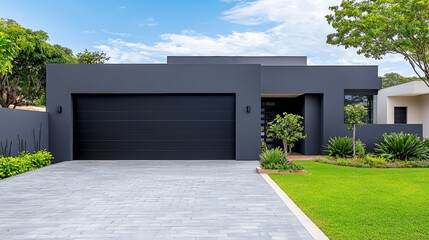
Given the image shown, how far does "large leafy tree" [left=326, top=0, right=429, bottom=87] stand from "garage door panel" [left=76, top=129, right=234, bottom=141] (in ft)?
29.2

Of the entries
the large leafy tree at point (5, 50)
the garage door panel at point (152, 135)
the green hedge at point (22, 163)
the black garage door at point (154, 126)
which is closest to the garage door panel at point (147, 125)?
the black garage door at point (154, 126)

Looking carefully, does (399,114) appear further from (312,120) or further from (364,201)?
(364,201)

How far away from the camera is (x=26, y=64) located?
23.0 m

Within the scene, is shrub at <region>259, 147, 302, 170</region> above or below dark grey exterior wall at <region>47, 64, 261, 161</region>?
below

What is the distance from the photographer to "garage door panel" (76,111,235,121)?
13.3 m

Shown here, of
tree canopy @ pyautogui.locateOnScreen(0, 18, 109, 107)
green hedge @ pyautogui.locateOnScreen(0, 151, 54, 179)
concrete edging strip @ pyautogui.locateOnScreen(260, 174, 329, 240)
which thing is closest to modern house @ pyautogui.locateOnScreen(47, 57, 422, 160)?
green hedge @ pyautogui.locateOnScreen(0, 151, 54, 179)

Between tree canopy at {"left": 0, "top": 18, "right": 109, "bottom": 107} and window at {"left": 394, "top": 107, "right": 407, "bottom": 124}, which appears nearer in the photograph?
tree canopy at {"left": 0, "top": 18, "right": 109, "bottom": 107}

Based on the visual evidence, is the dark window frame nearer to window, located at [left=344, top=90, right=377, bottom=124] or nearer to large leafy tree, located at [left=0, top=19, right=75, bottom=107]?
window, located at [left=344, top=90, right=377, bottom=124]

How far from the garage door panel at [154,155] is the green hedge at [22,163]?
5.49 ft

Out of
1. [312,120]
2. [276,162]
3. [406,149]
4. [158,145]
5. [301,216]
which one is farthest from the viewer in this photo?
[312,120]

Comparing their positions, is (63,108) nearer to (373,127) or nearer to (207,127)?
(207,127)

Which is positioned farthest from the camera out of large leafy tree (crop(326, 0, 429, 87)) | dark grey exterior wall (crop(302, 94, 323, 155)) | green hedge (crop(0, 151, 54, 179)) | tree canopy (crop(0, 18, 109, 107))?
tree canopy (crop(0, 18, 109, 107))

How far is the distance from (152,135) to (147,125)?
1.45 ft

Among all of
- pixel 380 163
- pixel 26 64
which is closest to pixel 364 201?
pixel 380 163
